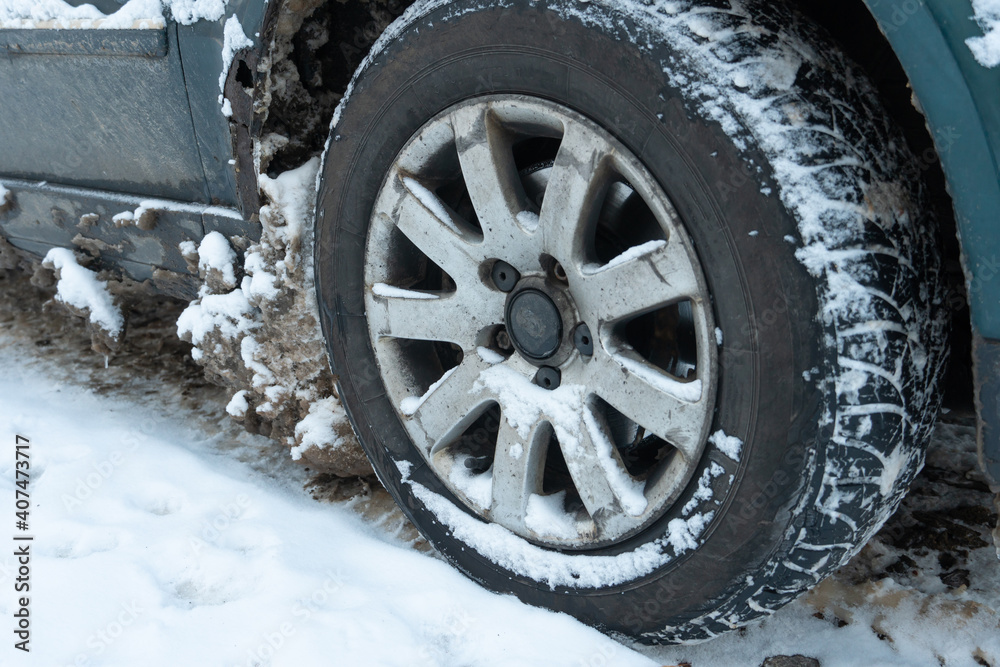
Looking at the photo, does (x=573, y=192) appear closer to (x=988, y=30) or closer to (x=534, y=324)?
(x=534, y=324)

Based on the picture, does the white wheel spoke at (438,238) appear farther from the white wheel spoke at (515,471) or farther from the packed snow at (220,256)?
the packed snow at (220,256)

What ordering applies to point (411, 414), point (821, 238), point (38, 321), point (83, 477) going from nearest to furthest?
point (821, 238) → point (411, 414) → point (83, 477) → point (38, 321)

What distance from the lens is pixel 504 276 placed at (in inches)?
61.5

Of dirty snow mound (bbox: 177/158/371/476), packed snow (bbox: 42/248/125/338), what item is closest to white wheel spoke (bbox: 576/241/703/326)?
dirty snow mound (bbox: 177/158/371/476)

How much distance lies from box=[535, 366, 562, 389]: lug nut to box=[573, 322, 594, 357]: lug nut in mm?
82

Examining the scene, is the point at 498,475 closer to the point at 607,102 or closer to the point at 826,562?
the point at 826,562

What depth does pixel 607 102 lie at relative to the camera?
4.24 feet

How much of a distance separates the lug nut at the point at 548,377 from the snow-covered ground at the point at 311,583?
0.49m

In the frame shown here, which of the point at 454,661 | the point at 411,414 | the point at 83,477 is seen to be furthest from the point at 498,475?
the point at 83,477

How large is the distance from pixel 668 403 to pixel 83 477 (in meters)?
1.71

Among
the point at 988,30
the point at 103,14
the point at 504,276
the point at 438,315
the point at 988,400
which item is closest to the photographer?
the point at 988,30

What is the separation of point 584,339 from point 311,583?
33.6 inches

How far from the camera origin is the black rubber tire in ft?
3.77

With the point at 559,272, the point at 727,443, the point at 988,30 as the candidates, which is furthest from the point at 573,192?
the point at 988,30
